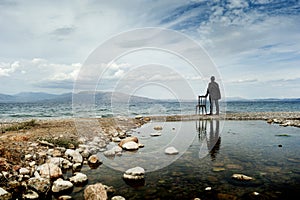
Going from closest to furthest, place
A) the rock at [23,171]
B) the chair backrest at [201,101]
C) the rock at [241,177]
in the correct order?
the rock at [241,177]
the rock at [23,171]
the chair backrest at [201,101]

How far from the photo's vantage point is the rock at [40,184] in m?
6.57

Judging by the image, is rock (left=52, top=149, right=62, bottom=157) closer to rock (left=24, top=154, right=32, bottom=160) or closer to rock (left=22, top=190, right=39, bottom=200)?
rock (left=24, top=154, right=32, bottom=160)

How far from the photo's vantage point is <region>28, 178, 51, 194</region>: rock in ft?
21.5

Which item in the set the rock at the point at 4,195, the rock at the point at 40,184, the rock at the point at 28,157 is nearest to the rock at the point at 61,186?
the rock at the point at 40,184

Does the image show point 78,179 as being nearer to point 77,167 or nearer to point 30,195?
point 30,195

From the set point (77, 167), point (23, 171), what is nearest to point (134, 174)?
point (77, 167)

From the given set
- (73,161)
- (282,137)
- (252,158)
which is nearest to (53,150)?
(73,161)

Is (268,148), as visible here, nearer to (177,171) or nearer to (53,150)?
(177,171)

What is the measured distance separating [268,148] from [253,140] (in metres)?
2.14

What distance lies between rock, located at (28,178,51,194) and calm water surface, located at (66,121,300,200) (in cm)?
85

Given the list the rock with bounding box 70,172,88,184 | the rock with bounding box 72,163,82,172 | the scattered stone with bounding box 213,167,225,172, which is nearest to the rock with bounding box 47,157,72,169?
the rock with bounding box 72,163,82,172

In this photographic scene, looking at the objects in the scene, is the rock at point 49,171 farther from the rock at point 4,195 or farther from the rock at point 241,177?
the rock at point 241,177

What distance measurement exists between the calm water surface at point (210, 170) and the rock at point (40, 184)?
2.78ft

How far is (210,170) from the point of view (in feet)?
26.9
